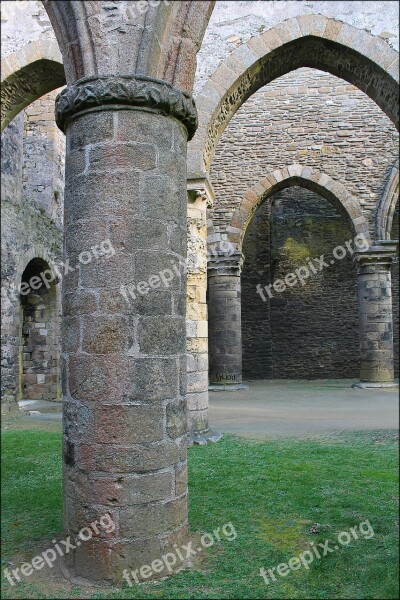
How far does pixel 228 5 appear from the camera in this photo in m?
5.96

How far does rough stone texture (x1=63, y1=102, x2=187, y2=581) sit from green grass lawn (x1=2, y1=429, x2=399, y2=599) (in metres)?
0.30

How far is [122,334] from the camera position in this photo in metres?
2.77

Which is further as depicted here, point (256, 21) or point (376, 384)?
point (376, 384)

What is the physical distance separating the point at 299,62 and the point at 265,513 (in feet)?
16.1

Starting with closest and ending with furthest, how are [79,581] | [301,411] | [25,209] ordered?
[79,581]
[301,411]
[25,209]

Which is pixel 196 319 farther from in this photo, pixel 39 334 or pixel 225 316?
pixel 225 316

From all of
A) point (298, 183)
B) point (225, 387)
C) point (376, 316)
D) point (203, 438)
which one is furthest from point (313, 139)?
point (203, 438)

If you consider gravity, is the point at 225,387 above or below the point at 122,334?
below

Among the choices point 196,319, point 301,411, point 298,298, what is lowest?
point 301,411

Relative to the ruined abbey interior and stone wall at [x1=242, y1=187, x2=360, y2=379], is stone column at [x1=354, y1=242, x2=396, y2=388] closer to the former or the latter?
the ruined abbey interior

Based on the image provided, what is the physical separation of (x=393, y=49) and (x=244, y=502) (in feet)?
15.3

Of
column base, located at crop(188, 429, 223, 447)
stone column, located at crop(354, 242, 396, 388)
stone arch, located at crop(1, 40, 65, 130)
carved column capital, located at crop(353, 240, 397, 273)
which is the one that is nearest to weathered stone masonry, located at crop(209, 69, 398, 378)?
carved column capital, located at crop(353, 240, 397, 273)

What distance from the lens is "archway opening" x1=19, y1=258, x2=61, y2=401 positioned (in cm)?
1028

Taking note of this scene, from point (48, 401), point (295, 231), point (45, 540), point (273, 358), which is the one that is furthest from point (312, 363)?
point (45, 540)
